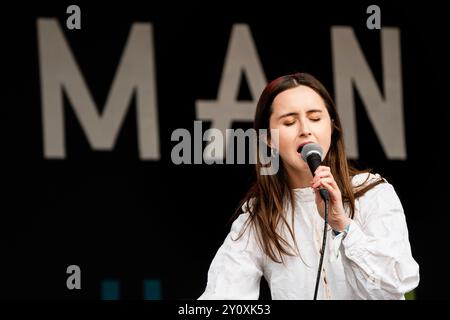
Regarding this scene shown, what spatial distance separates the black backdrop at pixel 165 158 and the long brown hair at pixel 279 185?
1.78 metres

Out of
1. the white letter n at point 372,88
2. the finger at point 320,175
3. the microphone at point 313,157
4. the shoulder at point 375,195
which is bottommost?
the shoulder at point 375,195

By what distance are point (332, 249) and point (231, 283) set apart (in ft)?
0.99

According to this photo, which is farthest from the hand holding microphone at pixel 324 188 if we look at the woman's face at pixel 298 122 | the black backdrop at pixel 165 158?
the black backdrop at pixel 165 158

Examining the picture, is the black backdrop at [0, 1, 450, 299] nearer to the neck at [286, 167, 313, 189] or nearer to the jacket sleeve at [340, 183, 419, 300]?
the neck at [286, 167, 313, 189]

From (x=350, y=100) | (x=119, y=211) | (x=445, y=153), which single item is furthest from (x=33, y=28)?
(x=445, y=153)

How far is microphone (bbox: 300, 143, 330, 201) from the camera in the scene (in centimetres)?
223

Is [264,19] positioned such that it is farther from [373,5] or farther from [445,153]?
[445,153]

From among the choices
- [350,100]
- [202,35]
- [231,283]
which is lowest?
[231,283]

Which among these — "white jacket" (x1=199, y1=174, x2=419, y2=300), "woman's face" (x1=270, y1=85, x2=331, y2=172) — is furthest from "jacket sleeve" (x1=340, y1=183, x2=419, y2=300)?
"woman's face" (x1=270, y1=85, x2=331, y2=172)

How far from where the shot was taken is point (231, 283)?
101 inches

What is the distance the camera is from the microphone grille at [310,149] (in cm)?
231

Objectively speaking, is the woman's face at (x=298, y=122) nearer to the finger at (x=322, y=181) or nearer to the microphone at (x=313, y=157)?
the microphone at (x=313, y=157)

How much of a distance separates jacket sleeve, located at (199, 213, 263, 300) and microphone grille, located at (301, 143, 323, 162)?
14.5 inches

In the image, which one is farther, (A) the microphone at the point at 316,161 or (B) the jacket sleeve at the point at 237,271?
(B) the jacket sleeve at the point at 237,271
